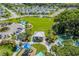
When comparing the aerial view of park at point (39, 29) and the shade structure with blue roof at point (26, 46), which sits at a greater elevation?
the aerial view of park at point (39, 29)

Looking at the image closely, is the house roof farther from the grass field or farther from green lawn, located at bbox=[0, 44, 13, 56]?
green lawn, located at bbox=[0, 44, 13, 56]

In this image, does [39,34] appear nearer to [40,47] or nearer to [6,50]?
[40,47]

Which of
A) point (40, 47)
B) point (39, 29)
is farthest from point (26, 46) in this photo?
point (39, 29)

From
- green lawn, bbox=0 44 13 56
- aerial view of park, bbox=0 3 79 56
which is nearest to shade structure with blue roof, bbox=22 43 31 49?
aerial view of park, bbox=0 3 79 56

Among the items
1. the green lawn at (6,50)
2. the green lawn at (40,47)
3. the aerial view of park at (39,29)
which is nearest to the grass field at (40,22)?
the aerial view of park at (39,29)

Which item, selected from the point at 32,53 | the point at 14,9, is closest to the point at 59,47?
the point at 32,53

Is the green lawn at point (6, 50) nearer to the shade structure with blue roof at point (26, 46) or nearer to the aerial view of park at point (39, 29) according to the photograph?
the aerial view of park at point (39, 29)

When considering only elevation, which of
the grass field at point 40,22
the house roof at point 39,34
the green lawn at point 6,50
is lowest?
the green lawn at point 6,50
